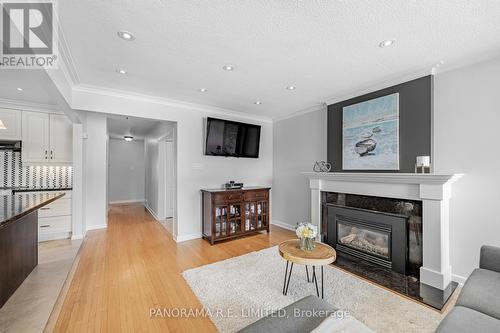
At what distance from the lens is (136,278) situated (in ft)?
8.47

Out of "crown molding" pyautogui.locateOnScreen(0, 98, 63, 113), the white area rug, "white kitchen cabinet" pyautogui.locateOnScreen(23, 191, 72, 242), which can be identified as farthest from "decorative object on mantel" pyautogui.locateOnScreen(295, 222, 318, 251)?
"crown molding" pyautogui.locateOnScreen(0, 98, 63, 113)

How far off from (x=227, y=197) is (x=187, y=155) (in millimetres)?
1092

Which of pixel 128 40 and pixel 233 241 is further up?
pixel 128 40

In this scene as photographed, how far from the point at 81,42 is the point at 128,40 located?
46cm

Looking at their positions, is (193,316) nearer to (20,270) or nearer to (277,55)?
(20,270)

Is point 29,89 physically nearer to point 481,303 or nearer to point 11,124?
point 11,124

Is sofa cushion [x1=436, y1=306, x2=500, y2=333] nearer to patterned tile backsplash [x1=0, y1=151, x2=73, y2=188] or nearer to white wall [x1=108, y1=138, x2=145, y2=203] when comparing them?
patterned tile backsplash [x1=0, y1=151, x2=73, y2=188]

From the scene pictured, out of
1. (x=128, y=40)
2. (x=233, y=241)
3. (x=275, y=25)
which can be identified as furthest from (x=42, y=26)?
(x=233, y=241)

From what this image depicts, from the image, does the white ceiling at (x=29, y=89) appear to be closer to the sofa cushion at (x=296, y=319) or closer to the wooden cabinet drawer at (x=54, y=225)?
the wooden cabinet drawer at (x=54, y=225)

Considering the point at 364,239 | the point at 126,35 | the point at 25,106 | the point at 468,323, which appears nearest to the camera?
the point at 468,323

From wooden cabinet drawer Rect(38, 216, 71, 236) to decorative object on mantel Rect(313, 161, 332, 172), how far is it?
465 centimetres

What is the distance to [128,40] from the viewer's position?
6.63ft

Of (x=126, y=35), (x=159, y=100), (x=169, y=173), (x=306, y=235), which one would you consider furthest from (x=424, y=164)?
(x=169, y=173)

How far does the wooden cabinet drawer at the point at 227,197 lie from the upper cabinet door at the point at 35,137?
10.5ft
